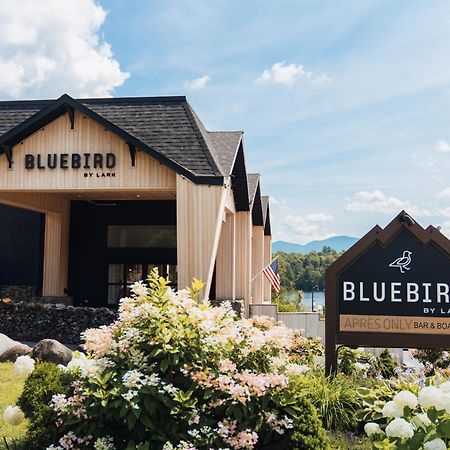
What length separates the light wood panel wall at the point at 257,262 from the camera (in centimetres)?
2691

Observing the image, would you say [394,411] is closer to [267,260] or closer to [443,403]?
[443,403]

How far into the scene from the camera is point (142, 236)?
20500 millimetres

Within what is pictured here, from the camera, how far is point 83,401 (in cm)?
447

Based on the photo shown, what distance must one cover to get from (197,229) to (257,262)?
536 inches

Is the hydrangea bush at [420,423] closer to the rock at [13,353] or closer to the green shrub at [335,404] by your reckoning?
the green shrub at [335,404]

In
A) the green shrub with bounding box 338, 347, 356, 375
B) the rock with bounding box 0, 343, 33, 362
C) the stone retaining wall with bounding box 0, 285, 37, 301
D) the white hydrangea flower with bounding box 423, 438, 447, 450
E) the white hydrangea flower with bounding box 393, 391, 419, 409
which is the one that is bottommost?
the rock with bounding box 0, 343, 33, 362

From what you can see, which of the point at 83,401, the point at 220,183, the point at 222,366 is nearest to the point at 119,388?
the point at 83,401

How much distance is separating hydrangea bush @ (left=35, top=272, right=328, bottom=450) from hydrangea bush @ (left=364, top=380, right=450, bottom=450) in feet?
3.04

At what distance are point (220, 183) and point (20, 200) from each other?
7321mm

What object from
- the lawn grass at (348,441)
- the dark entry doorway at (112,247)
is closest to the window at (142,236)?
the dark entry doorway at (112,247)

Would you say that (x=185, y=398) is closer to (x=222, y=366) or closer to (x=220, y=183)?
(x=222, y=366)

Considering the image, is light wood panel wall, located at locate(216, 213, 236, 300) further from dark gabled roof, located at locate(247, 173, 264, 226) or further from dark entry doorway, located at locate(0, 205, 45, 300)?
dark entry doorway, located at locate(0, 205, 45, 300)

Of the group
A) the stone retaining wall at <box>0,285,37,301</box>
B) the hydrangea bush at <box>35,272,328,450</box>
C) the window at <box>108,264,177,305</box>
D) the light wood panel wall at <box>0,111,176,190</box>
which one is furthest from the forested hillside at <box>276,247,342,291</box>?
the hydrangea bush at <box>35,272,328,450</box>

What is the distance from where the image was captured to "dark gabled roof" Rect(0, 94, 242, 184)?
14.2 m
